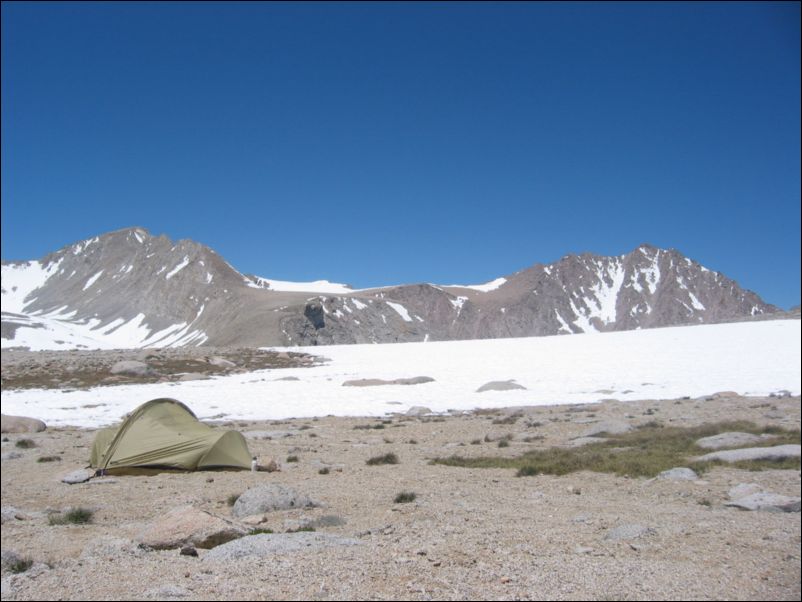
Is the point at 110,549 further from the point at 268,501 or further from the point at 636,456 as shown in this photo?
the point at 636,456

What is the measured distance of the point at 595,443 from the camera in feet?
63.8

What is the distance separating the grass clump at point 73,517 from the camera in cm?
1049

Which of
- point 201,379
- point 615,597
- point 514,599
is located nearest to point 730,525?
point 615,597

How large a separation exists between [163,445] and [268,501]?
225 inches

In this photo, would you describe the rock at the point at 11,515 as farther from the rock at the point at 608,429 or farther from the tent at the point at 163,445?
the rock at the point at 608,429

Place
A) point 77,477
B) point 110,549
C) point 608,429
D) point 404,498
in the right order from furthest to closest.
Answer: point 608,429
point 77,477
point 404,498
point 110,549

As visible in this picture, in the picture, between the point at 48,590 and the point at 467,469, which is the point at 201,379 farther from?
the point at 48,590

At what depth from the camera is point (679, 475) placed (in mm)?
13703

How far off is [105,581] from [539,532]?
625 centimetres

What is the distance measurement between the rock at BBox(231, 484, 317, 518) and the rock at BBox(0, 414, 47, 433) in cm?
1744

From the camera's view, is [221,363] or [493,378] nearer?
[493,378]

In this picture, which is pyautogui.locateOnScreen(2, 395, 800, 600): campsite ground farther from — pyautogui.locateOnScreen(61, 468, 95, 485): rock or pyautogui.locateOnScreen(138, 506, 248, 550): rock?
pyautogui.locateOnScreen(61, 468, 95, 485): rock

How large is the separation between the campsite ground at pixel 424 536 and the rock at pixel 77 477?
1.26ft

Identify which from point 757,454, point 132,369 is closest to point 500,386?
point 757,454
